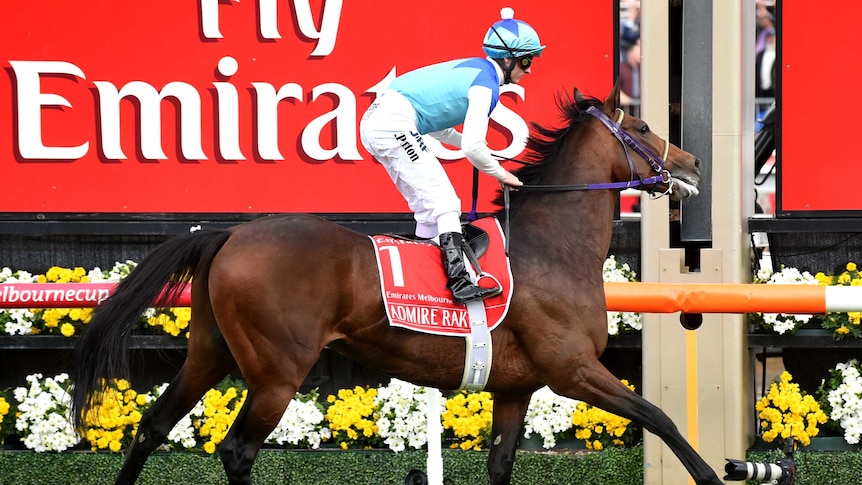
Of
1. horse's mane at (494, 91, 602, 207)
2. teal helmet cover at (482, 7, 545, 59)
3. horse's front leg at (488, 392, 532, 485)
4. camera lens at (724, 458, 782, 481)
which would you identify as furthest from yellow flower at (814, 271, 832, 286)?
teal helmet cover at (482, 7, 545, 59)

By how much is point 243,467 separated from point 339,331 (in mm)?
671

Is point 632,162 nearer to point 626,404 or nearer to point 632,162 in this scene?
point 632,162

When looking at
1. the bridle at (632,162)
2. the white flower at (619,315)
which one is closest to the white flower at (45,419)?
the bridle at (632,162)

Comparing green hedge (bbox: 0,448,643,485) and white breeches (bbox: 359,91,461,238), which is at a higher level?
white breeches (bbox: 359,91,461,238)

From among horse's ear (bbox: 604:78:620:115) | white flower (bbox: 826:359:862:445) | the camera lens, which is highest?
horse's ear (bbox: 604:78:620:115)

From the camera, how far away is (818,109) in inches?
247

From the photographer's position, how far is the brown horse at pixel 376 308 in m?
4.65

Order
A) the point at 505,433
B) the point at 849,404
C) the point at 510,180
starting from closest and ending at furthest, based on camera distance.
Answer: the point at 510,180 < the point at 505,433 < the point at 849,404

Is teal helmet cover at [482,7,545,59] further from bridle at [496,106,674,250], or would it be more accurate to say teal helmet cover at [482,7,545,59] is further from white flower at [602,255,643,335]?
white flower at [602,255,643,335]

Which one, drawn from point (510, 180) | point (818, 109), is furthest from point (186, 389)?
point (818, 109)

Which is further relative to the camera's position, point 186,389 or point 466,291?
point 186,389

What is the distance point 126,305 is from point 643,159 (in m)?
2.35

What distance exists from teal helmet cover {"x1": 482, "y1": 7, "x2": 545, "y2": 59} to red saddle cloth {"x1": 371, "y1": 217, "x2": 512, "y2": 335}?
845 millimetres

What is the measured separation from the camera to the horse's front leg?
517 cm
